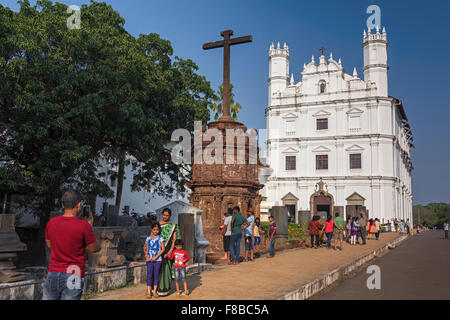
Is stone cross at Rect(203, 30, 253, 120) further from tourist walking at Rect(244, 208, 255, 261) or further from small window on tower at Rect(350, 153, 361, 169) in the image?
small window on tower at Rect(350, 153, 361, 169)

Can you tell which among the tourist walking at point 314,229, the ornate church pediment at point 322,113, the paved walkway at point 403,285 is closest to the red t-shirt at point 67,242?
the paved walkway at point 403,285

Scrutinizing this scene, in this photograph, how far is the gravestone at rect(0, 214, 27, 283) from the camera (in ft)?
17.9

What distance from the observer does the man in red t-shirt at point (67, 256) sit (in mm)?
3494

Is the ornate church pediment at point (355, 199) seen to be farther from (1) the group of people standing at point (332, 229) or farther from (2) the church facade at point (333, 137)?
(1) the group of people standing at point (332, 229)

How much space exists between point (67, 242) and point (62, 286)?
1.30ft

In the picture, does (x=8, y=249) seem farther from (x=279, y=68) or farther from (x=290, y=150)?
(x=279, y=68)

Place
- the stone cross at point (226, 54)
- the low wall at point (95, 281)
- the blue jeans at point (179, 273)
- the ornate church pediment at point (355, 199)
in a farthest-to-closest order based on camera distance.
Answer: the ornate church pediment at point (355, 199)
the stone cross at point (226, 54)
the blue jeans at point (179, 273)
the low wall at point (95, 281)

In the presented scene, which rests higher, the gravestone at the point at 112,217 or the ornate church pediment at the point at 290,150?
the ornate church pediment at the point at 290,150

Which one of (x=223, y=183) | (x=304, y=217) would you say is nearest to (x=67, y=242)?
(x=223, y=183)

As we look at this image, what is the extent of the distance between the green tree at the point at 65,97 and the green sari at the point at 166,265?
18.0ft

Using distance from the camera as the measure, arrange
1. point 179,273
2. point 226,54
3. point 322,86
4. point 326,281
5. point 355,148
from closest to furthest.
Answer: point 179,273 → point 326,281 → point 226,54 → point 355,148 → point 322,86

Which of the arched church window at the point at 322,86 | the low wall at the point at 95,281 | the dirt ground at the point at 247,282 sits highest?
the arched church window at the point at 322,86

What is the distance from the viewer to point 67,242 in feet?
11.6

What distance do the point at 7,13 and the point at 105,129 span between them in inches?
177
